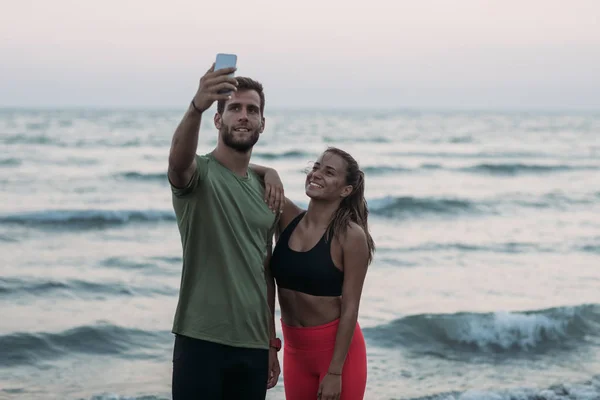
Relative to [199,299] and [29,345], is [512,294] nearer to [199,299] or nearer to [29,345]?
[29,345]

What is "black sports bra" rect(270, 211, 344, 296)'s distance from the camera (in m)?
3.89

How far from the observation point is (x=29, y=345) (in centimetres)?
870

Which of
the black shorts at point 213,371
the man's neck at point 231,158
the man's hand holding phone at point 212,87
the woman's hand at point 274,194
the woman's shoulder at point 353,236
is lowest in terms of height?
the black shorts at point 213,371

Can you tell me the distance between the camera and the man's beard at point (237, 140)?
374 centimetres

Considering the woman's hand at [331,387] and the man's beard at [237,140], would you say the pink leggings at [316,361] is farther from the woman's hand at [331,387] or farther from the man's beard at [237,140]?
the man's beard at [237,140]

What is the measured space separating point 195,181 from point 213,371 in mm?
878

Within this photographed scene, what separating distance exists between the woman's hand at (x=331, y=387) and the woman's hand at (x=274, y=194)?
0.88 meters

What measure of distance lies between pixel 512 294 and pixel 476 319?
1.70 metres

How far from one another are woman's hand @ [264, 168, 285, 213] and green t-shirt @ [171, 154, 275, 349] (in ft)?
0.78

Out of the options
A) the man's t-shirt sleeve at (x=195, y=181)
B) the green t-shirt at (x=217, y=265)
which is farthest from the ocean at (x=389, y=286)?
the man's t-shirt sleeve at (x=195, y=181)

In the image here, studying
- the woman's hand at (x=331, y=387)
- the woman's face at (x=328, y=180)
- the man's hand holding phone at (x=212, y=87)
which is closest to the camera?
the man's hand holding phone at (x=212, y=87)

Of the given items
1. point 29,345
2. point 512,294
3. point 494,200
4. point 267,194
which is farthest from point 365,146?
point 267,194

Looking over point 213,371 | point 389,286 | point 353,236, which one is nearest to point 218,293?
point 213,371

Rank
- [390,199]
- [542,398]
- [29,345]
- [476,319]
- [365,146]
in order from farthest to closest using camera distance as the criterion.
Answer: [365,146] → [390,199] → [476,319] → [29,345] → [542,398]
